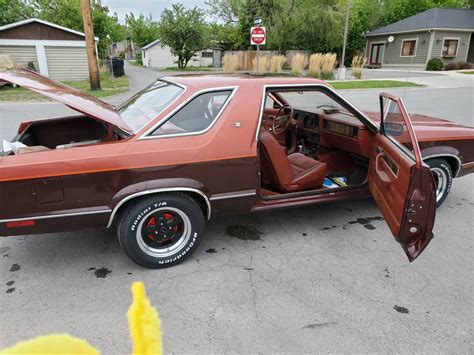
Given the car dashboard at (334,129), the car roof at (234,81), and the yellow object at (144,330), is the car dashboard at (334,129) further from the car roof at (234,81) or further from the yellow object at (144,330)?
the yellow object at (144,330)

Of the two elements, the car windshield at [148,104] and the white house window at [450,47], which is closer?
the car windshield at [148,104]

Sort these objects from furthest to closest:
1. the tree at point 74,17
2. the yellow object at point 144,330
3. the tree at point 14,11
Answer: the tree at point 14,11
the tree at point 74,17
the yellow object at point 144,330

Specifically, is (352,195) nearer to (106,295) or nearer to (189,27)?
(106,295)

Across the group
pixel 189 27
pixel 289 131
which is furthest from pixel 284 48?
pixel 289 131

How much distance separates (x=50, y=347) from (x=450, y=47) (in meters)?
39.4

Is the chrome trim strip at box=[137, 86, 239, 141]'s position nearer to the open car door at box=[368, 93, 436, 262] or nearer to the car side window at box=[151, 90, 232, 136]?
the car side window at box=[151, 90, 232, 136]

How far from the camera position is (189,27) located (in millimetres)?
29891

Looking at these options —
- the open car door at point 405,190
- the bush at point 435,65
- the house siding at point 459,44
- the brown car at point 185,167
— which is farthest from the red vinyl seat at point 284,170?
the house siding at point 459,44

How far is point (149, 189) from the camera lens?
2834 millimetres

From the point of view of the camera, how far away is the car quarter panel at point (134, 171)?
8.64ft

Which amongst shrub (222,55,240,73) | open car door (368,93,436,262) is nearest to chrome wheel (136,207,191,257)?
open car door (368,93,436,262)

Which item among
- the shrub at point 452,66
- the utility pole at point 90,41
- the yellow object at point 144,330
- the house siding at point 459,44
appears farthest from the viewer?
the house siding at point 459,44

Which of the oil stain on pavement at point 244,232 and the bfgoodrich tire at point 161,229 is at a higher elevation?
the bfgoodrich tire at point 161,229

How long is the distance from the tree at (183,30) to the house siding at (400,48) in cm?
1796
